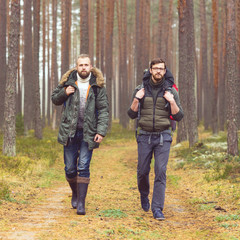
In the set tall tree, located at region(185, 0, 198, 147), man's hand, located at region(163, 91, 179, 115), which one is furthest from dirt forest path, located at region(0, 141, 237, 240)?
tall tree, located at region(185, 0, 198, 147)

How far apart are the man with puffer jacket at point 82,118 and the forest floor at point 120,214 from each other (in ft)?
2.04

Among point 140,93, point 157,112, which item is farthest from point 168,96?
point 140,93

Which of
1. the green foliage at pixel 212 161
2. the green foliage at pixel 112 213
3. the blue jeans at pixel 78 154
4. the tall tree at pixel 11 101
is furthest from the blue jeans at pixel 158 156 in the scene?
the tall tree at pixel 11 101

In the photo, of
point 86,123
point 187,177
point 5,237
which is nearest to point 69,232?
point 5,237

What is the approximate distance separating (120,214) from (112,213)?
0.14 metres

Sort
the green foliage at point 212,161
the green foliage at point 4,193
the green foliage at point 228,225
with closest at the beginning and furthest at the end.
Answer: the green foliage at point 228,225 < the green foliage at point 4,193 < the green foliage at point 212,161

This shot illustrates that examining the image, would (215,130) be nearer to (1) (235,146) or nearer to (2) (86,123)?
(1) (235,146)

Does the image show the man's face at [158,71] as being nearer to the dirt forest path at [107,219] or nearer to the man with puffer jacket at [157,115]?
the man with puffer jacket at [157,115]

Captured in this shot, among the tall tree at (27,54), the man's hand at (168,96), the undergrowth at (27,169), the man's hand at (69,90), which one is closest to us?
the man's hand at (168,96)

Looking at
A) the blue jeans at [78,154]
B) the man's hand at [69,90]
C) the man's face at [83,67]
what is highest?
the man's face at [83,67]

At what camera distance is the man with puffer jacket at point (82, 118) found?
17.8 ft

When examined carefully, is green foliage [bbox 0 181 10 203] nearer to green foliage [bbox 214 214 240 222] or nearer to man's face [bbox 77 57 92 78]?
man's face [bbox 77 57 92 78]

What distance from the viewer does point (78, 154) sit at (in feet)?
18.5

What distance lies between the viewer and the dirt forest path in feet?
14.5
